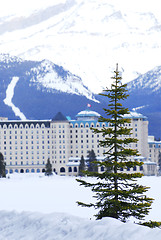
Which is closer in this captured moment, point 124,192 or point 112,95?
point 124,192

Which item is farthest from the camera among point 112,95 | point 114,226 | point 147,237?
point 112,95

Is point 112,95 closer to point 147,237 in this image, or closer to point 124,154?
point 124,154

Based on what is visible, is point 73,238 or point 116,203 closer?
point 73,238

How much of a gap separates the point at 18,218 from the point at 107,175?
6.52 metres

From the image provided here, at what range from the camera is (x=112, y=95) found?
136 feet

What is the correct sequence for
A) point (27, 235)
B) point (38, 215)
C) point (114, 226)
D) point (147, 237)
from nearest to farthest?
point (147, 237) → point (114, 226) → point (27, 235) → point (38, 215)

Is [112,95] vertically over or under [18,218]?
over

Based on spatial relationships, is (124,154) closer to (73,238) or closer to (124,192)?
(124,192)

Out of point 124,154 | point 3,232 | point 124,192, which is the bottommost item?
point 3,232

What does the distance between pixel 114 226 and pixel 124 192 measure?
5.80 meters

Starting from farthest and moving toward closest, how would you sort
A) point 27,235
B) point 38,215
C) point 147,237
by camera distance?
point 38,215, point 27,235, point 147,237

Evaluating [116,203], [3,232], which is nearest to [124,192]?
[116,203]

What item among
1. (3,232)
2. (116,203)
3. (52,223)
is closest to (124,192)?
(116,203)

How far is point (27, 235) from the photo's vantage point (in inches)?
1359
